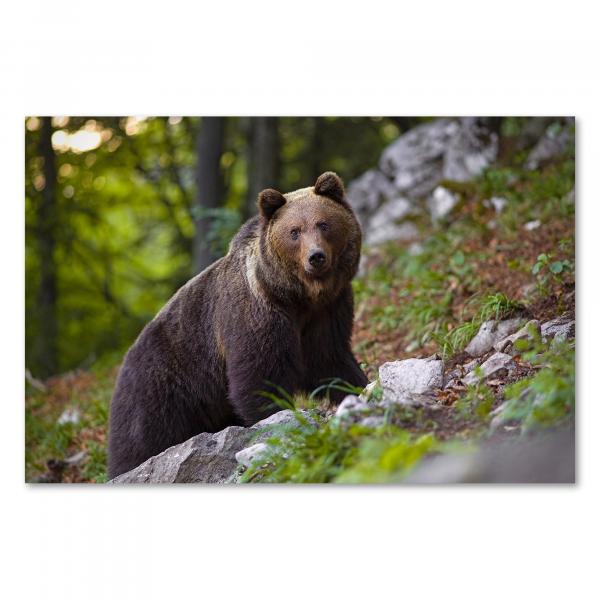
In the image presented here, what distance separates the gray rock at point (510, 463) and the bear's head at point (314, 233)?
4.27ft

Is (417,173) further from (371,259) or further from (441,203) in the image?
(371,259)

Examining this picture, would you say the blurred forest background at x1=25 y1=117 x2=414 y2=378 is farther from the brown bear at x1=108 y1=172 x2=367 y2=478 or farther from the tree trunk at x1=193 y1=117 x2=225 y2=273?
the brown bear at x1=108 y1=172 x2=367 y2=478

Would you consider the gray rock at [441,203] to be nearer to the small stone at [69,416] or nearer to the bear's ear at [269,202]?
the bear's ear at [269,202]

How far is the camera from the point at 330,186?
18.1ft

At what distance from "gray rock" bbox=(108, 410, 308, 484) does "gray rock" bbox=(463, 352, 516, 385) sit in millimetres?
1083

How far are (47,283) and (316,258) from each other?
4.22 meters

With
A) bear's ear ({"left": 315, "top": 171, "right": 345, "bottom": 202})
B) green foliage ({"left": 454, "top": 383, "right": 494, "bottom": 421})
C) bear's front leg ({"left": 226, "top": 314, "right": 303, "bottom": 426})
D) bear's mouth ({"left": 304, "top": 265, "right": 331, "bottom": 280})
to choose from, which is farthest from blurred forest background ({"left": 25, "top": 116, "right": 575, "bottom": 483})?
bear's ear ({"left": 315, "top": 171, "right": 345, "bottom": 202})

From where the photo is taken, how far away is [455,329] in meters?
6.06

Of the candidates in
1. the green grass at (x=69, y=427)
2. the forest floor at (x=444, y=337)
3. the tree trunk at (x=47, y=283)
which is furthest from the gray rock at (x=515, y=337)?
the tree trunk at (x=47, y=283)
